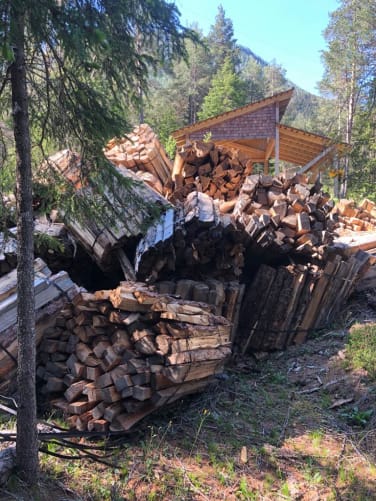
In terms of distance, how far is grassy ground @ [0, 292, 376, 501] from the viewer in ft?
10.0

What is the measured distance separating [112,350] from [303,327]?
3.47 m

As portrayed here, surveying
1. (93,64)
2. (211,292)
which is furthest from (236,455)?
(93,64)

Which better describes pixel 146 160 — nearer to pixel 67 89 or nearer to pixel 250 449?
pixel 67 89

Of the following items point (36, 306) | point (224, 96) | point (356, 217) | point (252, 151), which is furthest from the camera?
point (224, 96)

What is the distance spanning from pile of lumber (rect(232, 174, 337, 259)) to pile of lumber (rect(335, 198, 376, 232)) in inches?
158

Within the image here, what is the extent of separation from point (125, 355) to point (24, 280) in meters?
1.24

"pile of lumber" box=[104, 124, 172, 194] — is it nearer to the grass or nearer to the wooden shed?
the grass

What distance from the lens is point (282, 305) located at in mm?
5852

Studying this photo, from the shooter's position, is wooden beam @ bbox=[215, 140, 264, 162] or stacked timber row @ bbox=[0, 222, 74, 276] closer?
stacked timber row @ bbox=[0, 222, 74, 276]

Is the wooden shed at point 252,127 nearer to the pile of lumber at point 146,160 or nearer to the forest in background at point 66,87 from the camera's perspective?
the pile of lumber at point 146,160

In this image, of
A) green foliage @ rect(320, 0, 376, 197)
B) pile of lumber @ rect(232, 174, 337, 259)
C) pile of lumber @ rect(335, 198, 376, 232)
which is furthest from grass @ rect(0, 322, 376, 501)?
pile of lumber @ rect(335, 198, 376, 232)

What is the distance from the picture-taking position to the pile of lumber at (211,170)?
799 centimetres

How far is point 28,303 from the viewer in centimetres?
279

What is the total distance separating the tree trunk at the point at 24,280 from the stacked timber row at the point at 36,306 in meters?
1.14
